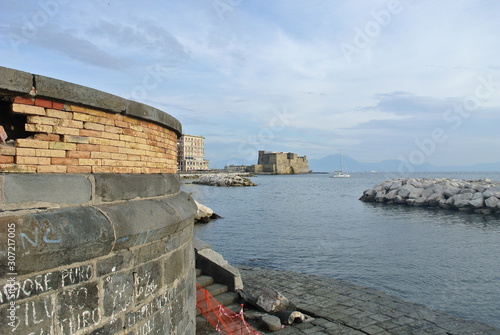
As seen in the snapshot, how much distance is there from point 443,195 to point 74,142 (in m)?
36.8

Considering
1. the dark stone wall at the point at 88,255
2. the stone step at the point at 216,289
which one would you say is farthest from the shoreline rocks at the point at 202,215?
the dark stone wall at the point at 88,255

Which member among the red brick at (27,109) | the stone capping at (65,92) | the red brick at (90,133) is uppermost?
the stone capping at (65,92)

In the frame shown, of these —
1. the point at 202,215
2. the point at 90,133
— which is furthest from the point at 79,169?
the point at 202,215

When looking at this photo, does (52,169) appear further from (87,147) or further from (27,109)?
(27,109)

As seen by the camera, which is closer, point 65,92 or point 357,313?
point 65,92

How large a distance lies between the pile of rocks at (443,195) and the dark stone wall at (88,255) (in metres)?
31.5

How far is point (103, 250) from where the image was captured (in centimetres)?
328

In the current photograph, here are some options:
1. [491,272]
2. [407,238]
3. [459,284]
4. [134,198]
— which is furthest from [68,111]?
[407,238]

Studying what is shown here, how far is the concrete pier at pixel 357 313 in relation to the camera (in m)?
7.37

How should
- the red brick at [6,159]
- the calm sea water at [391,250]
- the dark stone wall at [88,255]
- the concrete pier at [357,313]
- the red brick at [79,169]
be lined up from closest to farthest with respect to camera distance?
1. the dark stone wall at [88,255]
2. the red brick at [6,159]
3. the red brick at [79,169]
4. the concrete pier at [357,313]
5. the calm sea water at [391,250]

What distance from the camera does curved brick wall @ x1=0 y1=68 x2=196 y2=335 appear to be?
278 cm

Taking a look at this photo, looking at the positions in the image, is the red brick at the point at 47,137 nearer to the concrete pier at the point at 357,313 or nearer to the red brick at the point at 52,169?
the red brick at the point at 52,169

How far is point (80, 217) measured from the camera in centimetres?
315

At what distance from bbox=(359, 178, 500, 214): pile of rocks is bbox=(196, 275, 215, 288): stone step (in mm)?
27543
